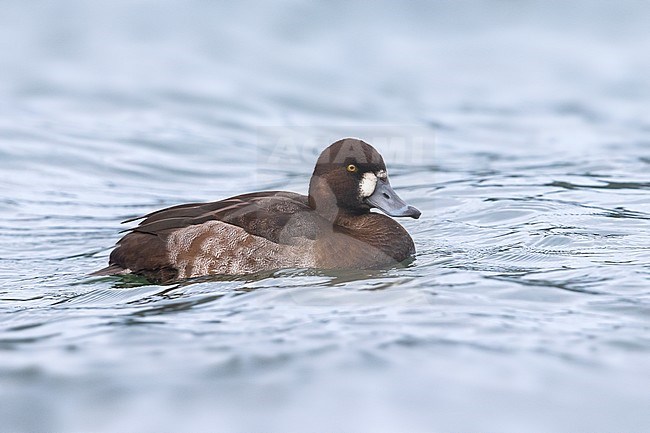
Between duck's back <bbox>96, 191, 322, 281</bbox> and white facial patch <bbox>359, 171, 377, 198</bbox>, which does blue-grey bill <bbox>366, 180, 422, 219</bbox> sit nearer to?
white facial patch <bbox>359, 171, 377, 198</bbox>

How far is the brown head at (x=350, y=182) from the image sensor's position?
6.83m

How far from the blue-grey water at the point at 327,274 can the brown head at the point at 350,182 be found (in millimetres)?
472

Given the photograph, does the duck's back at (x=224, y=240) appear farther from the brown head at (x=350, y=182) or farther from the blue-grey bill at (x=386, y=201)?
the blue-grey bill at (x=386, y=201)

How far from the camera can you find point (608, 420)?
4301 mm

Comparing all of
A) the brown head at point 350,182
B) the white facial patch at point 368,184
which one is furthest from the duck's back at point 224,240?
the white facial patch at point 368,184

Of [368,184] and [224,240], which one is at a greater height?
[368,184]

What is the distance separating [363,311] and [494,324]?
2.25ft

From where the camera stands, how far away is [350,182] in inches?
270

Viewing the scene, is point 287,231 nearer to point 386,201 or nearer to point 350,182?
point 350,182

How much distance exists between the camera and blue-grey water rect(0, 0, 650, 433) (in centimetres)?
450

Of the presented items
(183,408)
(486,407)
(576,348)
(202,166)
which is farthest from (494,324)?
(202,166)

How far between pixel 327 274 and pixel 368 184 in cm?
74

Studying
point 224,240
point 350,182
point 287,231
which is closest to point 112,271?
point 224,240

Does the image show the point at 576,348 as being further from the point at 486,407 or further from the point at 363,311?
the point at 363,311
